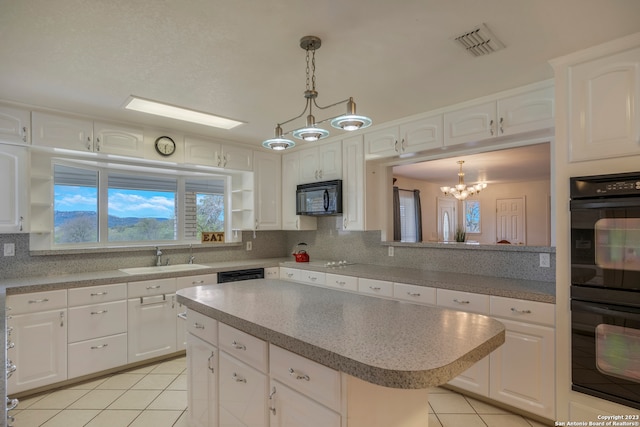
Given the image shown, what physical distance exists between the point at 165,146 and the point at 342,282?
2328 millimetres

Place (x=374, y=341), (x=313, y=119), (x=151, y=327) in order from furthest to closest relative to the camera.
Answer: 1. (x=151, y=327)
2. (x=313, y=119)
3. (x=374, y=341)

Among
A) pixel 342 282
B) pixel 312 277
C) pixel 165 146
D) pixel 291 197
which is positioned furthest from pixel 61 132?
pixel 342 282

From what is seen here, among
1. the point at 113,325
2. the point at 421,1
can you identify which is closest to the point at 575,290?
the point at 421,1

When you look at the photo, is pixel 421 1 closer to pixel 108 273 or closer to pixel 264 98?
pixel 264 98

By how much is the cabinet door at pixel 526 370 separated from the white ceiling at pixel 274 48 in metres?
1.76

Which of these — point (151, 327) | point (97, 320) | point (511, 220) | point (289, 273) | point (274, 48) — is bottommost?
point (151, 327)

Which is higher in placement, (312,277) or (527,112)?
(527,112)

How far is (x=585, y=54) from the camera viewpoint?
6.51 feet

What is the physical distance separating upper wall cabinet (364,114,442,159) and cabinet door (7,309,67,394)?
3.16 meters

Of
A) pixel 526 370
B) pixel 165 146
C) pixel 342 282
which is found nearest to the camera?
pixel 526 370

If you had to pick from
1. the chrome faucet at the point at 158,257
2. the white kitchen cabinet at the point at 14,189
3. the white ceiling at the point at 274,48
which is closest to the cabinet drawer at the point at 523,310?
the white ceiling at the point at 274,48

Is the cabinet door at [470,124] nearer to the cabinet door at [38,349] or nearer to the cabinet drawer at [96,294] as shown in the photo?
the cabinet drawer at [96,294]

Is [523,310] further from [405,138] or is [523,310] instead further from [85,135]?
[85,135]

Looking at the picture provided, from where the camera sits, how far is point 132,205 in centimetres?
383
